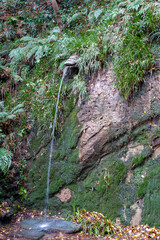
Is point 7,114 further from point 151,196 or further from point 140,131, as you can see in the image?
point 151,196

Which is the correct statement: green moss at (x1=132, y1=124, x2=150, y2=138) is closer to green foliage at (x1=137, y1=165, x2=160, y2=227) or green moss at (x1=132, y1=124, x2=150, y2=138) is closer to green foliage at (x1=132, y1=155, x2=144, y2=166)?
green foliage at (x1=132, y1=155, x2=144, y2=166)

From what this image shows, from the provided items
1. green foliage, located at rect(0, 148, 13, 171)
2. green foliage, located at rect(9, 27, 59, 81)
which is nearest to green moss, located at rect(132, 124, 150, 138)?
green foliage, located at rect(0, 148, 13, 171)

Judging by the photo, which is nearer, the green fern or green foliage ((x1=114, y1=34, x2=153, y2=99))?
green foliage ((x1=114, y1=34, x2=153, y2=99))

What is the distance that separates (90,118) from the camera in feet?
15.0

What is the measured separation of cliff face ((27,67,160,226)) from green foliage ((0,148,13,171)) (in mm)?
606

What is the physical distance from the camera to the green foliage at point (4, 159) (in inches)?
176

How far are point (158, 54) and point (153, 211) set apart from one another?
291 cm

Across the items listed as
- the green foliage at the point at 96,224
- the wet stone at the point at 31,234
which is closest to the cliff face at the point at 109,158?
the green foliage at the point at 96,224

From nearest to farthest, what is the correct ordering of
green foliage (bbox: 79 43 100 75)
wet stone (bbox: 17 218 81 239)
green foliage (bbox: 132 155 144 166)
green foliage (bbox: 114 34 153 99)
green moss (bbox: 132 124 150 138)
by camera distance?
wet stone (bbox: 17 218 81 239)
green foliage (bbox: 132 155 144 166)
green moss (bbox: 132 124 150 138)
green foliage (bbox: 114 34 153 99)
green foliage (bbox: 79 43 100 75)

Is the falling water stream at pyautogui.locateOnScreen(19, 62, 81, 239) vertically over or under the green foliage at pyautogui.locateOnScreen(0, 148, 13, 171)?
under

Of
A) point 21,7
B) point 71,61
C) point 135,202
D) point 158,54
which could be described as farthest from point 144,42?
point 21,7

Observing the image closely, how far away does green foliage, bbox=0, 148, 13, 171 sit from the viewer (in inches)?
176

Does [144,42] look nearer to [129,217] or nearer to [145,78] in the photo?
[145,78]

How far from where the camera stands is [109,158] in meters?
4.23
